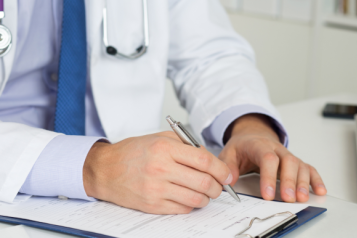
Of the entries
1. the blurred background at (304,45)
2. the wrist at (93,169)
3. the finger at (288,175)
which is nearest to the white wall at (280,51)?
the blurred background at (304,45)

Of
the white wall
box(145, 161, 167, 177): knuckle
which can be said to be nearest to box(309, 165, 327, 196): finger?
box(145, 161, 167, 177): knuckle

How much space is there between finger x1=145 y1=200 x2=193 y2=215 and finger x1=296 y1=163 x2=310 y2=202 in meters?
0.18

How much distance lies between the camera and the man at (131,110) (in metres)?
0.47

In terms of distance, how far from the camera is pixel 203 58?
0.93 m

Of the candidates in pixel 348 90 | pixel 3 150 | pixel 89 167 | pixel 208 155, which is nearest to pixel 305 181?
pixel 208 155

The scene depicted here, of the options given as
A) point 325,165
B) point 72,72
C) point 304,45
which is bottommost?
point 325,165

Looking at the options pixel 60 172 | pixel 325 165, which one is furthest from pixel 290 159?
pixel 60 172

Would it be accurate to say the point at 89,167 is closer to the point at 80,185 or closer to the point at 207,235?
the point at 80,185

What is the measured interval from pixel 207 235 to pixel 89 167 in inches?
7.9

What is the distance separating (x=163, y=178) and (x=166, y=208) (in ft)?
0.12

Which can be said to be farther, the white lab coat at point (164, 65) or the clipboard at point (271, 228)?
the white lab coat at point (164, 65)

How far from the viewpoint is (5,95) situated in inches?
29.2

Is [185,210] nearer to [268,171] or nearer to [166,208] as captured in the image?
[166,208]

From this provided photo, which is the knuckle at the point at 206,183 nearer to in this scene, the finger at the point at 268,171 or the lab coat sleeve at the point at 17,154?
the finger at the point at 268,171
